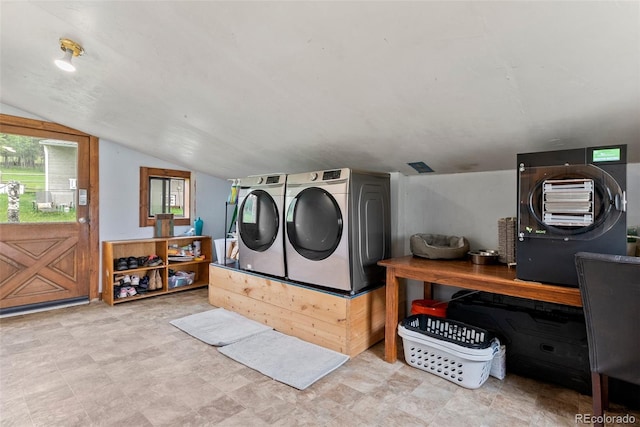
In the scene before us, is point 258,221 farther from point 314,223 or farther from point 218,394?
point 218,394

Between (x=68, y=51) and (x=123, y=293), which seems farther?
(x=123, y=293)

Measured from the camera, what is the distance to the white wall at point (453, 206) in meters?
2.54

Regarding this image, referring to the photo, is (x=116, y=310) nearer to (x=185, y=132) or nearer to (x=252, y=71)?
(x=185, y=132)

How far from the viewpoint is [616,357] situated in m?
1.37

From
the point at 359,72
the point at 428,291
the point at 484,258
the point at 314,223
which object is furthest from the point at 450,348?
the point at 359,72

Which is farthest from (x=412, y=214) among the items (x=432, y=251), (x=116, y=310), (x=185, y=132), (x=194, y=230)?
(x=116, y=310)

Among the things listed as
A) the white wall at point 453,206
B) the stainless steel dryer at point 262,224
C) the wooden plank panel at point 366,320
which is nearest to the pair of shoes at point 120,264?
the stainless steel dryer at point 262,224


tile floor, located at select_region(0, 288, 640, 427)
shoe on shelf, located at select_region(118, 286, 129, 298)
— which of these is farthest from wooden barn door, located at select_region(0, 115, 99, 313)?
tile floor, located at select_region(0, 288, 640, 427)

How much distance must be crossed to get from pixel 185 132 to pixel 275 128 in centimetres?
106

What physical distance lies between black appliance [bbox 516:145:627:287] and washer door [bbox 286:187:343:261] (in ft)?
3.83

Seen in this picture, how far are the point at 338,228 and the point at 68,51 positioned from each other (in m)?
2.04

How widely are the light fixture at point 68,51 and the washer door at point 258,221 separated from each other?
156 cm

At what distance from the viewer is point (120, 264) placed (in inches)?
143

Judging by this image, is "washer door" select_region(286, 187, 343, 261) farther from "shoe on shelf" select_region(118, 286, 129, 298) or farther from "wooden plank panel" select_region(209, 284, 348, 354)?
"shoe on shelf" select_region(118, 286, 129, 298)
